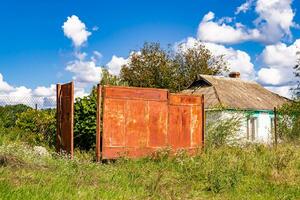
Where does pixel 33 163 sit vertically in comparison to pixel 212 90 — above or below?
below

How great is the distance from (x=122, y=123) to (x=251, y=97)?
21.3m

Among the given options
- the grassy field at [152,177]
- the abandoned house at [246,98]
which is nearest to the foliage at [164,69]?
the abandoned house at [246,98]

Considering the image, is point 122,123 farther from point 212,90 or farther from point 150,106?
point 212,90

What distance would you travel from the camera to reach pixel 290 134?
70.1 ft

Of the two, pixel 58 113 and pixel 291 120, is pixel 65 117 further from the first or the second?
pixel 291 120

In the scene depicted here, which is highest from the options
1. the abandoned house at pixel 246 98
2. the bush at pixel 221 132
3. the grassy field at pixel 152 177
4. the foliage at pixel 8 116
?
the abandoned house at pixel 246 98

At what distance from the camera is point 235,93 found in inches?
1280

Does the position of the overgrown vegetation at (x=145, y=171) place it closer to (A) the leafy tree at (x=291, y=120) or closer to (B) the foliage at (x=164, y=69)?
(A) the leafy tree at (x=291, y=120)

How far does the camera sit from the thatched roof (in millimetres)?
30422

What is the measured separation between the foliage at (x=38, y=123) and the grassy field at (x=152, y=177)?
3690 millimetres

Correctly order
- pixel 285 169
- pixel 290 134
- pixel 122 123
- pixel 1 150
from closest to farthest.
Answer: pixel 1 150 < pixel 285 169 < pixel 122 123 < pixel 290 134

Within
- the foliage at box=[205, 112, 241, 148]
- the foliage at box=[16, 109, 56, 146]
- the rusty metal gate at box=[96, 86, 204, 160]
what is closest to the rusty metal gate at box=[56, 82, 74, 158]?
the rusty metal gate at box=[96, 86, 204, 160]

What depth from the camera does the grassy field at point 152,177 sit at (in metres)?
8.04

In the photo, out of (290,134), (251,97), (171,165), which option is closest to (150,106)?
(171,165)
